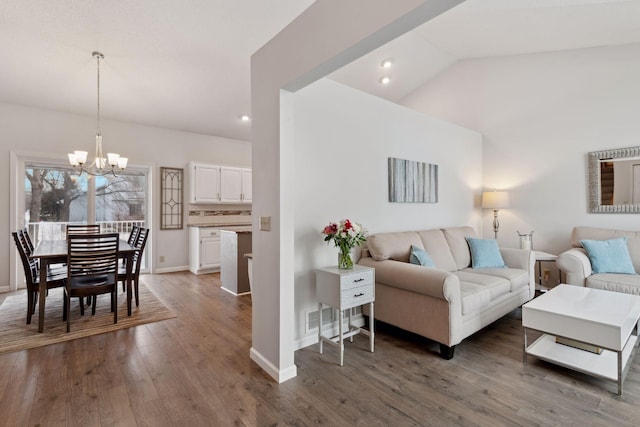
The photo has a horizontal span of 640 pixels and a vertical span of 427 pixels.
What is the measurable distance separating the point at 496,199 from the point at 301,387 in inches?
155

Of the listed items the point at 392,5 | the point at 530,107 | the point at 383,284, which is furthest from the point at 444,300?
the point at 530,107

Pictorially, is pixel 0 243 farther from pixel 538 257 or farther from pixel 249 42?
pixel 538 257

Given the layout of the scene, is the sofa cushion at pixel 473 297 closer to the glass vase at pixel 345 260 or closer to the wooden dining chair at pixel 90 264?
the glass vase at pixel 345 260

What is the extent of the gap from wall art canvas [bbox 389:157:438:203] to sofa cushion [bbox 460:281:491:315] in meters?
1.23

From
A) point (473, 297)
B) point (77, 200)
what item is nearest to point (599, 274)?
point (473, 297)

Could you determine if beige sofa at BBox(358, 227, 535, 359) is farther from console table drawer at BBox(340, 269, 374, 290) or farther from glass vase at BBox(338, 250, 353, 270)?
glass vase at BBox(338, 250, 353, 270)

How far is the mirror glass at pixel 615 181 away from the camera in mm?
3814

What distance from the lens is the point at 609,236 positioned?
12.3ft

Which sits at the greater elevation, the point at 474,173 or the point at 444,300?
the point at 474,173

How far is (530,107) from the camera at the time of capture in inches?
179

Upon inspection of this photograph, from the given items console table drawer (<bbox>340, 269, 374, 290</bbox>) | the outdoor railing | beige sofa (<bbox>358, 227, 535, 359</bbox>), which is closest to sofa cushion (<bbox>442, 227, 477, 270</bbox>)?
beige sofa (<bbox>358, 227, 535, 359</bbox>)

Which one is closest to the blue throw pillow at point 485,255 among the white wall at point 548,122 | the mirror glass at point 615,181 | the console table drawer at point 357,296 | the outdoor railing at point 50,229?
the white wall at point 548,122

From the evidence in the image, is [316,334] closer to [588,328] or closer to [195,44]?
[588,328]

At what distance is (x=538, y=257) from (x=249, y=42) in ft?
13.9
